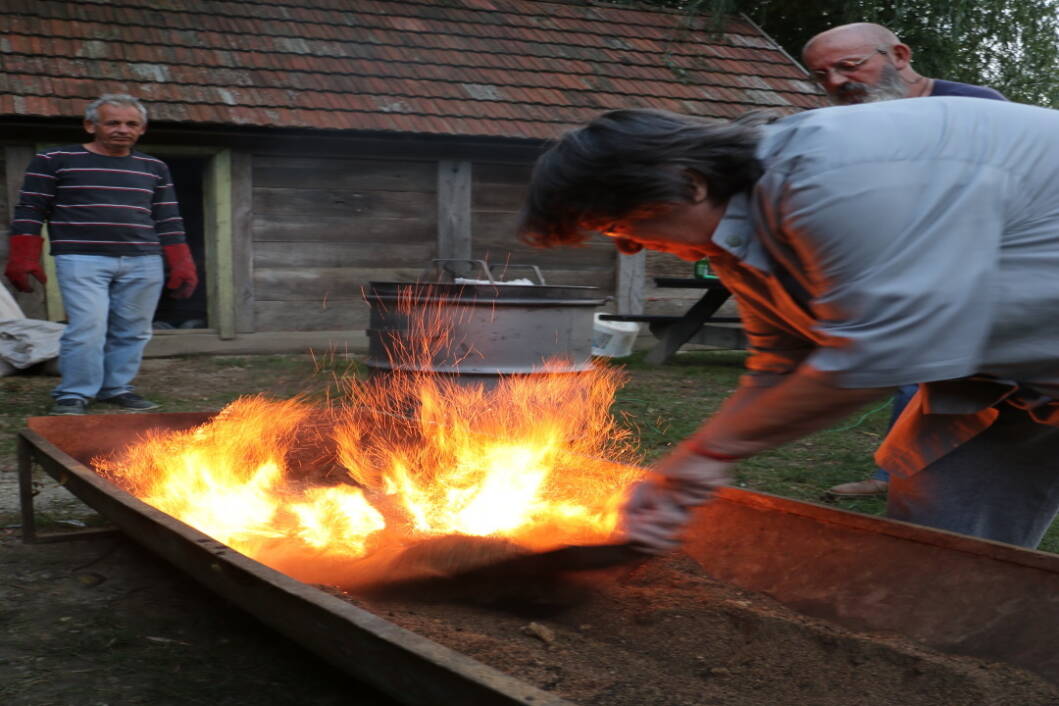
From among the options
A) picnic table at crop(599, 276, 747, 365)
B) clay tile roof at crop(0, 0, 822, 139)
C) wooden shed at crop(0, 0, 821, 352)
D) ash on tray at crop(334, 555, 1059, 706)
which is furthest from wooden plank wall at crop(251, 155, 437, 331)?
ash on tray at crop(334, 555, 1059, 706)

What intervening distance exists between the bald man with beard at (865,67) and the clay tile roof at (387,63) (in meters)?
5.88

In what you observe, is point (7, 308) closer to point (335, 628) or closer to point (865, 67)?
point (865, 67)

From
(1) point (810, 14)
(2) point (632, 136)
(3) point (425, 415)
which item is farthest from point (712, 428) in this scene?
(1) point (810, 14)

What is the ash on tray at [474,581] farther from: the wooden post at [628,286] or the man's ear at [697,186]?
the wooden post at [628,286]

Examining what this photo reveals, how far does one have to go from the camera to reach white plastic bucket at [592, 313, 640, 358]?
373 inches

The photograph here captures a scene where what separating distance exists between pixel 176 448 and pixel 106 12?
6.86 m

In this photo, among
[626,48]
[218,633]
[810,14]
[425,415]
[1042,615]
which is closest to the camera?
[1042,615]

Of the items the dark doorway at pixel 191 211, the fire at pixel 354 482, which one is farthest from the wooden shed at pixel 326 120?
the fire at pixel 354 482

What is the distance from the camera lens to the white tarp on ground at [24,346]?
7.56 meters

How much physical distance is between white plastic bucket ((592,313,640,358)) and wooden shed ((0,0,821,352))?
1.03m

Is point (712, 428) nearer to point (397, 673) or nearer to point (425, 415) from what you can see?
point (397, 673)

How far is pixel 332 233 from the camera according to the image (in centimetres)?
952

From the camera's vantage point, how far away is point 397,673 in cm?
180

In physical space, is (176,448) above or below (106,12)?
below
